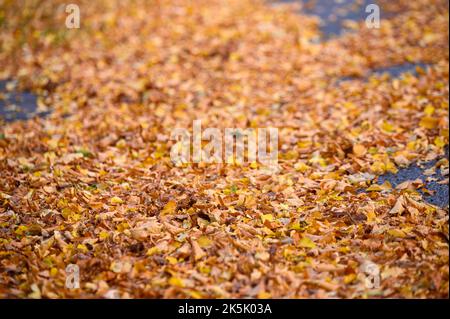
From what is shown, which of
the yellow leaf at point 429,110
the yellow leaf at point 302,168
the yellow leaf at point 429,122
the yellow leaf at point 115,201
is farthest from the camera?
the yellow leaf at point 429,110

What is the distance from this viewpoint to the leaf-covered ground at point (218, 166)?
130 inches

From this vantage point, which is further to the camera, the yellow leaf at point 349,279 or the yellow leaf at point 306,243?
the yellow leaf at point 306,243

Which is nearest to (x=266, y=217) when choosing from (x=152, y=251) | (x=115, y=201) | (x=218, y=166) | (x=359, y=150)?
(x=152, y=251)

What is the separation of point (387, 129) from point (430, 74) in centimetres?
184

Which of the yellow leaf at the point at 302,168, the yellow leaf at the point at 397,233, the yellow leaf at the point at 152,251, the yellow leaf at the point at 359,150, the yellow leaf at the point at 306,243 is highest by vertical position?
the yellow leaf at the point at 359,150

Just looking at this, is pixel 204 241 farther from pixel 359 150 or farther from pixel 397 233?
pixel 359 150

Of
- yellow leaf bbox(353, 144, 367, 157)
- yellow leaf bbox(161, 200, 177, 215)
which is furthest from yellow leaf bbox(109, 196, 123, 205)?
yellow leaf bbox(353, 144, 367, 157)

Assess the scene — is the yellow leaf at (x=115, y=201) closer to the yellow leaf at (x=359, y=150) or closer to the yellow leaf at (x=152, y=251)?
the yellow leaf at (x=152, y=251)

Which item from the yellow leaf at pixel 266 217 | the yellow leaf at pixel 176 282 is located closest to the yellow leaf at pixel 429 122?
the yellow leaf at pixel 266 217

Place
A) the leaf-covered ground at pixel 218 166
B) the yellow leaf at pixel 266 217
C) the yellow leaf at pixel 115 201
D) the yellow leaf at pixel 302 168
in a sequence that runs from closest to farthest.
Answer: the leaf-covered ground at pixel 218 166
the yellow leaf at pixel 266 217
the yellow leaf at pixel 115 201
the yellow leaf at pixel 302 168

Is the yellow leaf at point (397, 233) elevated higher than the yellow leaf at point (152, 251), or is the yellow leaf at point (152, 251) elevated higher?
the yellow leaf at point (397, 233)

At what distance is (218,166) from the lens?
4918mm

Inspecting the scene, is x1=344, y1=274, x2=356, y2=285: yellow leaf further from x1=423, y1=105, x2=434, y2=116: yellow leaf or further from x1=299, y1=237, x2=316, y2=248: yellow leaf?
x1=423, y1=105, x2=434, y2=116: yellow leaf

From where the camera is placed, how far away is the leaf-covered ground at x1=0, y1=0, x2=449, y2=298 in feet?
10.9
